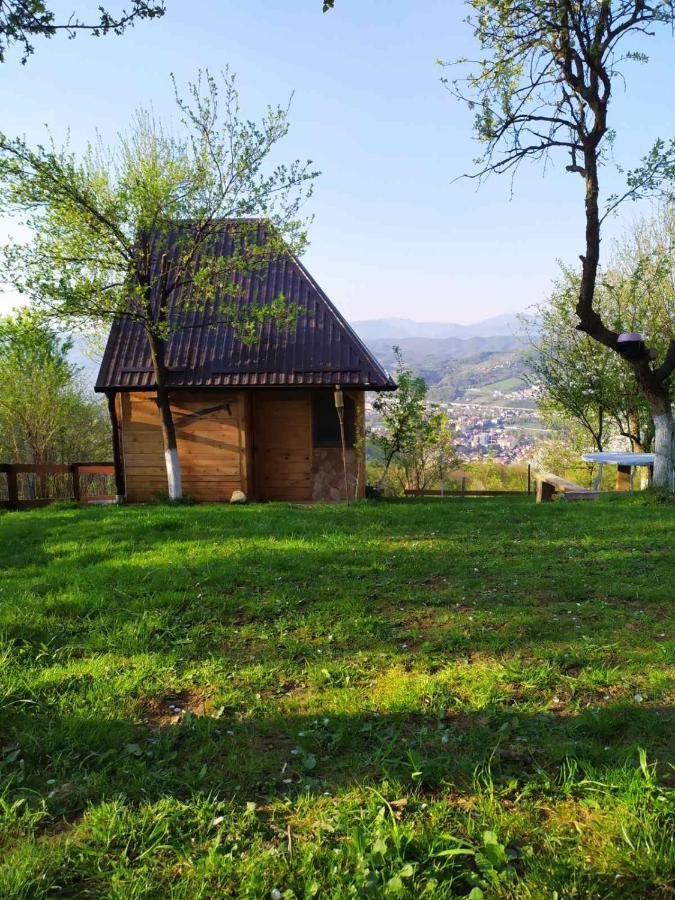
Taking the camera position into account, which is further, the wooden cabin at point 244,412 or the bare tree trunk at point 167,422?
the wooden cabin at point 244,412

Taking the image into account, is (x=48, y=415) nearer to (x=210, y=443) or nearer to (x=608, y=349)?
(x=210, y=443)

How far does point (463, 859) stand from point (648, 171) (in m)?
11.4

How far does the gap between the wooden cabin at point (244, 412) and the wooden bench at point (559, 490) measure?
4081 millimetres

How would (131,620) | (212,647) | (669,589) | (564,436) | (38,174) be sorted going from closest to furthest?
(212,647), (131,620), (669,589), (38,174), (564,436)

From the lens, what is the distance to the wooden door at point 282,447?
1384 cm

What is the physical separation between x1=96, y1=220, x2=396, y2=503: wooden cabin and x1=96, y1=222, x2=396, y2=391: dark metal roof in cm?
3

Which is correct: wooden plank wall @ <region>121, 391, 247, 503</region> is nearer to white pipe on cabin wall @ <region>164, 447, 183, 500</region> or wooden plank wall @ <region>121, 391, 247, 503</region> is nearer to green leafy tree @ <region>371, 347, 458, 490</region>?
white pipe on cabin wall @ <region>164, 447, 183, 500</region>

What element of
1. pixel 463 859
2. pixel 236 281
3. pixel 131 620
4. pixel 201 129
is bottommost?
pixel 463 859

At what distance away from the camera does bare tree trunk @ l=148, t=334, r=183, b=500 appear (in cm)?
1284

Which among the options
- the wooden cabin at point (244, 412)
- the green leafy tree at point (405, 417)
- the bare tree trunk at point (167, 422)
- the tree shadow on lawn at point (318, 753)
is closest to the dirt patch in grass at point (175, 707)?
the tree shadow on lawn at point (318, 753)

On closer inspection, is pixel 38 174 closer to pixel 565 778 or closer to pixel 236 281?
pixel 236 281

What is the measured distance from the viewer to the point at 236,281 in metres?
14.8

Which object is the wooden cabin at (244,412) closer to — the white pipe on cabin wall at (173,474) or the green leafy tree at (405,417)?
the white pipe on cabin wall at (173,474)

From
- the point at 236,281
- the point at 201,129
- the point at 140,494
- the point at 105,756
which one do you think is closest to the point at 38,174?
the point at 201,129
